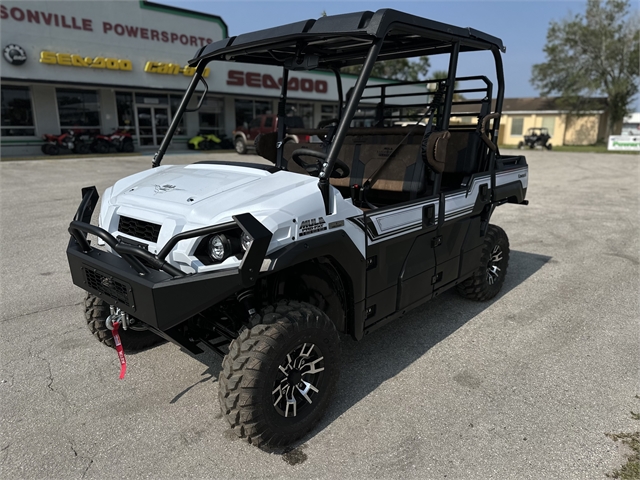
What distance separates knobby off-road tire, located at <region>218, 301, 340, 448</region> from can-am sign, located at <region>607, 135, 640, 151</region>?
1274 inches

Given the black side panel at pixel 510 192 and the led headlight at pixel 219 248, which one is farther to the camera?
the black side panel at pixel 510 192

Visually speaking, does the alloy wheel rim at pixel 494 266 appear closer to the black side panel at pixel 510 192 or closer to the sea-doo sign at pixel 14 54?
the black side panel at pixel 510 192

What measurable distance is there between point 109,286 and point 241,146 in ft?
65.8

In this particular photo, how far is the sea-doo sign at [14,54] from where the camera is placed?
54.4ft

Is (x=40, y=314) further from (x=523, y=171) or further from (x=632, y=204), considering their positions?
(x=632, y=204)

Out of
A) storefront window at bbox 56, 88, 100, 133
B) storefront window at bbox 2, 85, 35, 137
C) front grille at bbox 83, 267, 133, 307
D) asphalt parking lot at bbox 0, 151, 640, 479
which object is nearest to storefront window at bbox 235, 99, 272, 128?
storefront window at bbox 56, 88, 100, 133

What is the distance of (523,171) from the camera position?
4879mm

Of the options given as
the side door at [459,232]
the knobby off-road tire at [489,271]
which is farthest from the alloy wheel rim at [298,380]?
the knobby off-road tire at [489,271]

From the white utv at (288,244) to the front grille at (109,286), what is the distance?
0.04 feet

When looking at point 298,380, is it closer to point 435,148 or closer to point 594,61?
point 435,148

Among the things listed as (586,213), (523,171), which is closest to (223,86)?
(586,213)

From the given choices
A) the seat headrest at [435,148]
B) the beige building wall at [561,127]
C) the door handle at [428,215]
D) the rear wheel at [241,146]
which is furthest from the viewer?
the beige building wall at [561,127]

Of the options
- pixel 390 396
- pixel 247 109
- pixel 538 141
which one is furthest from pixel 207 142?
pixel 538 141

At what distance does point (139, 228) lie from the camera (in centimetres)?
270
